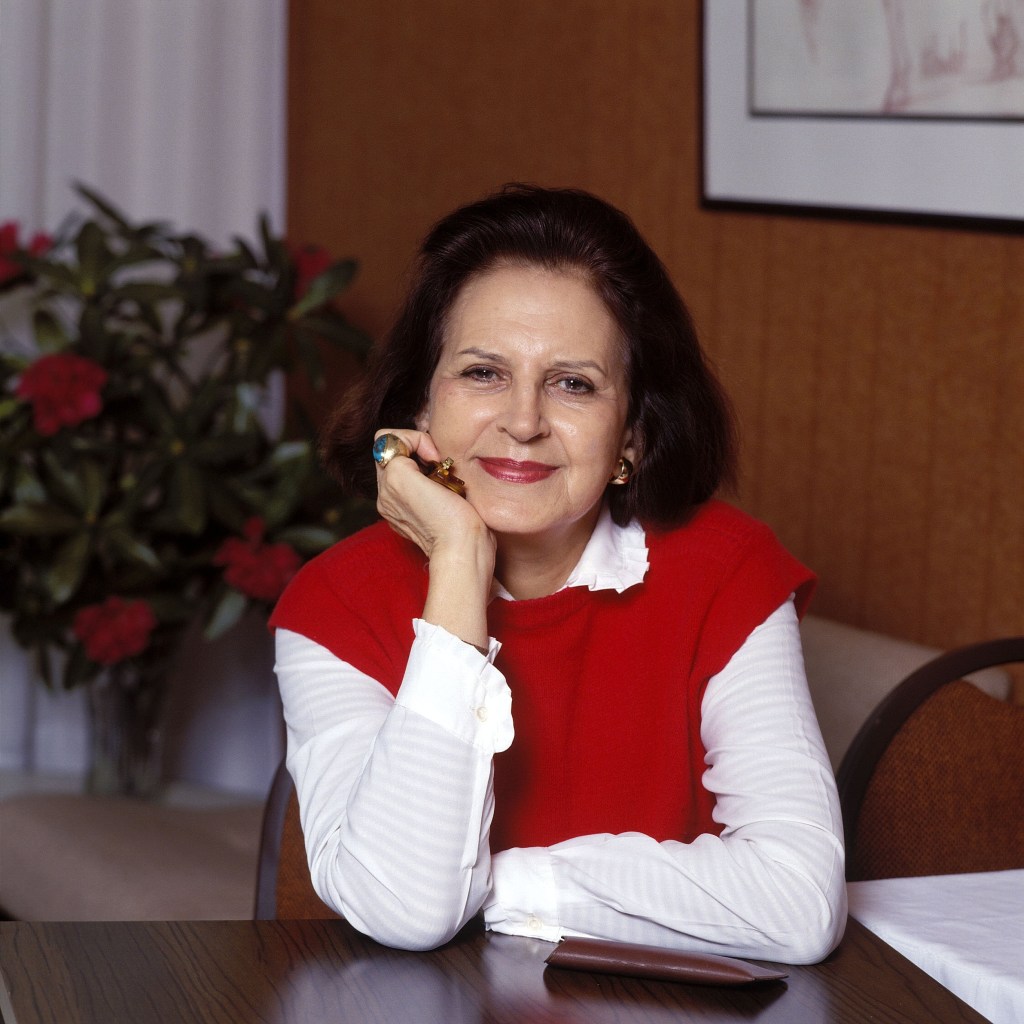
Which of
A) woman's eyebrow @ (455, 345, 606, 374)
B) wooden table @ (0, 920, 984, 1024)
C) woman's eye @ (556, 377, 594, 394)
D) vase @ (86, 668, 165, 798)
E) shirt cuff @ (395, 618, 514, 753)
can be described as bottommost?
vase @ (86, 668, 165, 798)

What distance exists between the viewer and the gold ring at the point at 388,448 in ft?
5.40

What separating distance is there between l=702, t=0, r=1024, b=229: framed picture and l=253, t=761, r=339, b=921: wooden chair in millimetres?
1334

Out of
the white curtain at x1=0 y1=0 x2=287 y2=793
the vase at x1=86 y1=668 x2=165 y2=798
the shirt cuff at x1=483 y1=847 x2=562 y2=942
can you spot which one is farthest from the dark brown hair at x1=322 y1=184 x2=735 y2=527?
the white curtain at x1=0 y1=0 x2=287 y2=793

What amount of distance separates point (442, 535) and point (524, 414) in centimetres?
16

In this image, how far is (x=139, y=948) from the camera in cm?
117

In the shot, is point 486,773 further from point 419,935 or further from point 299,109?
point 299,109

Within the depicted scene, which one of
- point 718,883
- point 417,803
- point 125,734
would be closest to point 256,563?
point 125,734

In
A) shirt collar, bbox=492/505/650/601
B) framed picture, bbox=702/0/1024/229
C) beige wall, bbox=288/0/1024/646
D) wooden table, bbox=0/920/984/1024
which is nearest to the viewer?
wooden table, bbox=0/920/984/1024

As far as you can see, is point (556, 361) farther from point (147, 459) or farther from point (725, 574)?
point (147, 459)

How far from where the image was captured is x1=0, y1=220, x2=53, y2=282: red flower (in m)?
3.20

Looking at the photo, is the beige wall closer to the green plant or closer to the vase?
the green plant

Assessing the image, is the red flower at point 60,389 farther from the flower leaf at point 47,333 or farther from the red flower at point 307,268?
Result: the red flower at point 307,268

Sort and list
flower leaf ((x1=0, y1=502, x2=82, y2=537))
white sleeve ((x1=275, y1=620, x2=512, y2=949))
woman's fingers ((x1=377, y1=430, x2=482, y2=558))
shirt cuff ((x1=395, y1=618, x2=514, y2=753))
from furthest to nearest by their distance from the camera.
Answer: flower leaf ((x1=0, y1=502, x2=82, y2=537)), woman's fingers ((x1=377, y1=430, x2=482, y2=558)), shirt cuff ((x1=395, y1=618, x2=514, y2=753)), white sleeve ((x1=275, y1=620, x2=512, y2=949))

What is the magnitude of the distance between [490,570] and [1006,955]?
601mm
